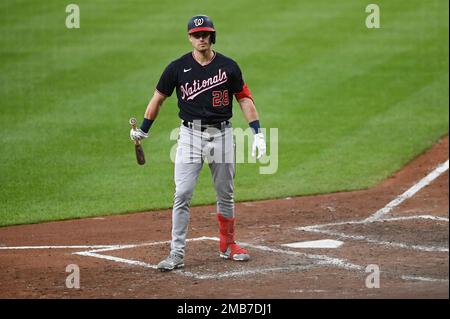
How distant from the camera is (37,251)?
9516 mm

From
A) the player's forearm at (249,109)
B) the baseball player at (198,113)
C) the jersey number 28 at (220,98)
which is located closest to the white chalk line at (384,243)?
the baseball player at (198,113)

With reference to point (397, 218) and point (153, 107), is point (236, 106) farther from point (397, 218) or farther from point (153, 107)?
point (153, 107)

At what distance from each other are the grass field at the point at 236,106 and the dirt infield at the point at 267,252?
632mm

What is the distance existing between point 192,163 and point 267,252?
4.06 ft

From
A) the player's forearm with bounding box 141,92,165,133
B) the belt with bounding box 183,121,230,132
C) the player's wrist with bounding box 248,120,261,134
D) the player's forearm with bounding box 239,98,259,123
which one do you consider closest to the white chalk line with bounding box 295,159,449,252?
the player's wrist with bounding box 248,120,261,134

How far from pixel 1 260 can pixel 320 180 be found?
481 cm

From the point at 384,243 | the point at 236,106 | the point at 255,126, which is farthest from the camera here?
the point at 236,106

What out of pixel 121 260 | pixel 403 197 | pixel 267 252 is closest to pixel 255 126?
pixel 267 252

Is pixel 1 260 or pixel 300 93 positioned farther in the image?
pixel 300 93

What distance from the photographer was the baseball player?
8625mm

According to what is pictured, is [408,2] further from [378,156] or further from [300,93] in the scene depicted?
[378,156]

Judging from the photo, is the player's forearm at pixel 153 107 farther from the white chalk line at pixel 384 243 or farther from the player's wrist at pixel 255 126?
the white chalk line at pixel 384 243

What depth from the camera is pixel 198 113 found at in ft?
28.4

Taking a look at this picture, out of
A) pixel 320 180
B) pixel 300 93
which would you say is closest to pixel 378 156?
pixel 320 180
